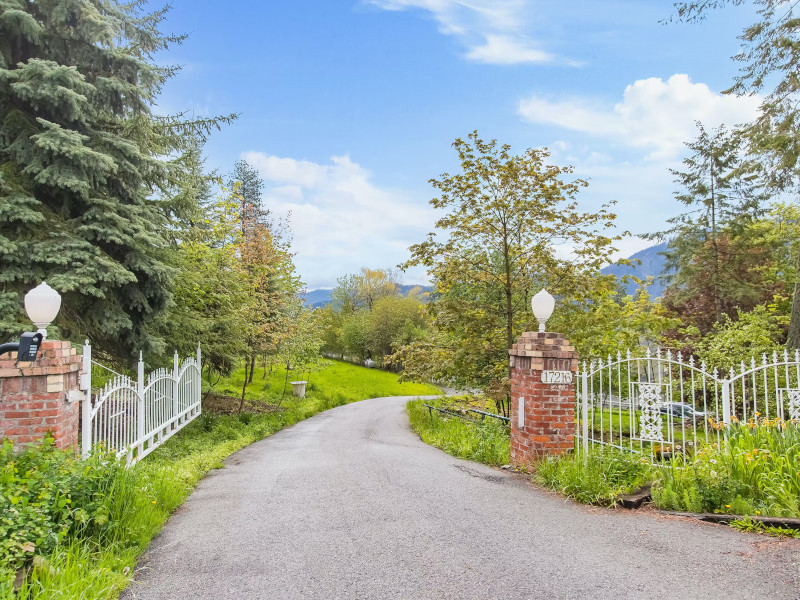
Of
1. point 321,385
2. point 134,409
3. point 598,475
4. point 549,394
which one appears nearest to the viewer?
point 598,475

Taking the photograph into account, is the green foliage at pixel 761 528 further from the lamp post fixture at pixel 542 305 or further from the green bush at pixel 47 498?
the green bush at pixel 47 498

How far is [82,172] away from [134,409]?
3.94 metres

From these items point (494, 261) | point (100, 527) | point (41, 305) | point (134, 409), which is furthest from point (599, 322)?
point (41, 305)

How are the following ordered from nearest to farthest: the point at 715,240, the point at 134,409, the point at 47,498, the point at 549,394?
the point at 47,498 < the point at 549,394 < the point at 134,409 < the point at 715,240

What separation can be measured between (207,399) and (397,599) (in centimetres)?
1576

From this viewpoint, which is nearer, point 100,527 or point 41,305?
point 100,527

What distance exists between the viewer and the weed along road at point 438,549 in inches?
132

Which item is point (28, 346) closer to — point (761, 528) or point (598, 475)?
point (598, 475)

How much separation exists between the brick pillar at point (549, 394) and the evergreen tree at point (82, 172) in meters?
6.27

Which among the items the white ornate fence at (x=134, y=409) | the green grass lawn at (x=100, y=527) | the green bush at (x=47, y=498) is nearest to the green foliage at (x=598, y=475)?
the green grass lawn at (x=100, y=527)

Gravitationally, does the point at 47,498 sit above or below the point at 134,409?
below

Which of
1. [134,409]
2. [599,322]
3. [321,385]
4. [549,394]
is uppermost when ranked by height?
[599,322]

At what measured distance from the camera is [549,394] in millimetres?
6457

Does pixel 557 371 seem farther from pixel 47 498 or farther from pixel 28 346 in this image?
pixel 28 346
